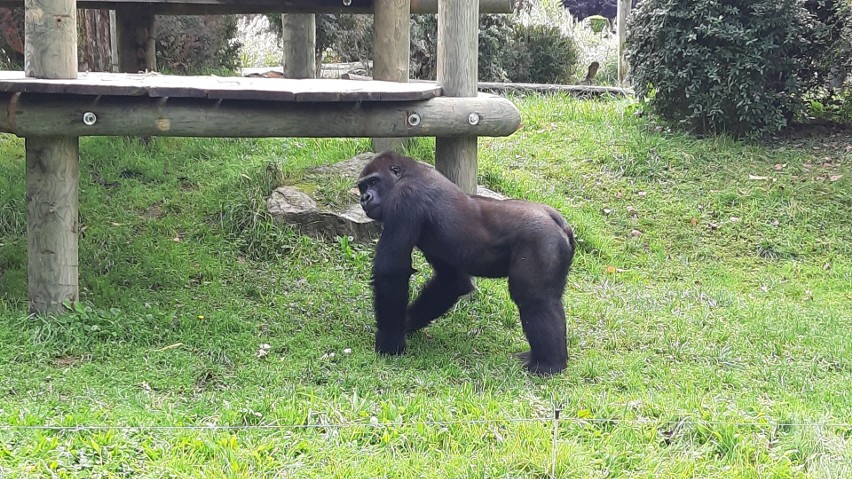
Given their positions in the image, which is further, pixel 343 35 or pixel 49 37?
pixel 343 35

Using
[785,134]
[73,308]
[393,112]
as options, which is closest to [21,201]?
[73,308]

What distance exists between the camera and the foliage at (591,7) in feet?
101

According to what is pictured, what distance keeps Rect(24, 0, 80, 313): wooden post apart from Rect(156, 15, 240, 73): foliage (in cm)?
593

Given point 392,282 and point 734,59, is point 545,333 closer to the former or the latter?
point 392,282

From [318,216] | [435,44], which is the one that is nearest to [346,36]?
[435,44]

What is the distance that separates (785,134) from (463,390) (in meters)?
6.81

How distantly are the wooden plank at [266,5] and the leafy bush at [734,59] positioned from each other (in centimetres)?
268

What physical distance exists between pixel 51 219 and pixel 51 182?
22cm

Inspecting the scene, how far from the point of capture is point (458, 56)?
6191 millimetres

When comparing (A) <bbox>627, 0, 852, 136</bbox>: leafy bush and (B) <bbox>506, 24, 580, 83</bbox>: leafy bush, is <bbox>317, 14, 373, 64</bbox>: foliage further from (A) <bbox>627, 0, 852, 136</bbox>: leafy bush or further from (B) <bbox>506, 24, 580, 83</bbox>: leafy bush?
(A) <bbox>627, 0, 852, 136</bbox>: leafy bush

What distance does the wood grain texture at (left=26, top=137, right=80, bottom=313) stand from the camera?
226 inches

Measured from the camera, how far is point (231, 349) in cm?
567

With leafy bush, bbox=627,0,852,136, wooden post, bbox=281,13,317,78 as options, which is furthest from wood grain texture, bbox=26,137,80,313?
leafy bush, bbox=627,0,852,136

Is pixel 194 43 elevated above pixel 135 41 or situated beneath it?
elevated above
